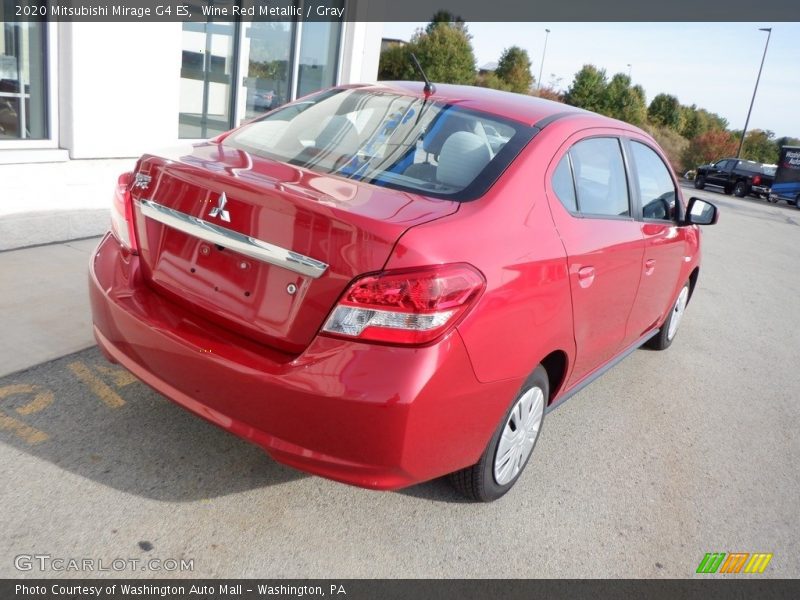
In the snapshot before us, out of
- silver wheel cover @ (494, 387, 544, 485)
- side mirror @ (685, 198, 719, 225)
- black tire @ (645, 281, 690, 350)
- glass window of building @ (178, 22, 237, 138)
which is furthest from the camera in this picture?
glass window of building @ (178, 22, 237, 138)

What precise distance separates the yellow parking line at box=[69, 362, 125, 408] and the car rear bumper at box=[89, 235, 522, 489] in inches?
31.8

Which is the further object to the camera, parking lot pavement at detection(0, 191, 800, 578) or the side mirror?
the side mirror

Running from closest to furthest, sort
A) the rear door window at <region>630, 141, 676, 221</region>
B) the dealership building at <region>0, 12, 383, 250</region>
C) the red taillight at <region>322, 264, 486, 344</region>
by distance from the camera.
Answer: the red taillight at <region>322, 264, 486, 344</region>
the rear door window at <region>630, 141, 676, 221</region>
the dealership building at <region>0, 12, 383, 250</region>

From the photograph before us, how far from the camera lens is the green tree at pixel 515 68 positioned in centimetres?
5372

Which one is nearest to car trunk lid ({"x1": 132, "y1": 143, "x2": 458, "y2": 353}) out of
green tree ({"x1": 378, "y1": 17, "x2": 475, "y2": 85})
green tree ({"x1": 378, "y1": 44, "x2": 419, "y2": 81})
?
green tree ({"x1": 378, "y1": 44, "x2": 419, "y2": 81})

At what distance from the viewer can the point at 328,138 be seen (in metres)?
3.23

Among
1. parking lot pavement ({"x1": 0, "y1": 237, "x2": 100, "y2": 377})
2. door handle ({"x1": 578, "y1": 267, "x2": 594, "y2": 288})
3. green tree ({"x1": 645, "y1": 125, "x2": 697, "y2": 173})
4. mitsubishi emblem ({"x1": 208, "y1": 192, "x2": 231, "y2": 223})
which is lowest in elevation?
green tree ({"x1": 645, "y1": 125, "x2": 697, "y2": 173})

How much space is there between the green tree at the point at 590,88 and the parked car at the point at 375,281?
53.4m

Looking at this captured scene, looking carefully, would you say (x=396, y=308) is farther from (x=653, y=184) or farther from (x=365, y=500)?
(x=653, y=184)

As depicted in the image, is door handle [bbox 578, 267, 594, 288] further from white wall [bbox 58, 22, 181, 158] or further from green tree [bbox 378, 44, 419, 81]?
green tree [bbox 378, 44, 419, 81]

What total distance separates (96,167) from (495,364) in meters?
5.11

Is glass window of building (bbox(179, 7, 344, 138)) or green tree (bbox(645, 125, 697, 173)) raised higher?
glass window of building (bbox(179, 7, 344, 138))

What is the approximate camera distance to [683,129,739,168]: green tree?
4478cm

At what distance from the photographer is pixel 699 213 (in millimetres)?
4680
